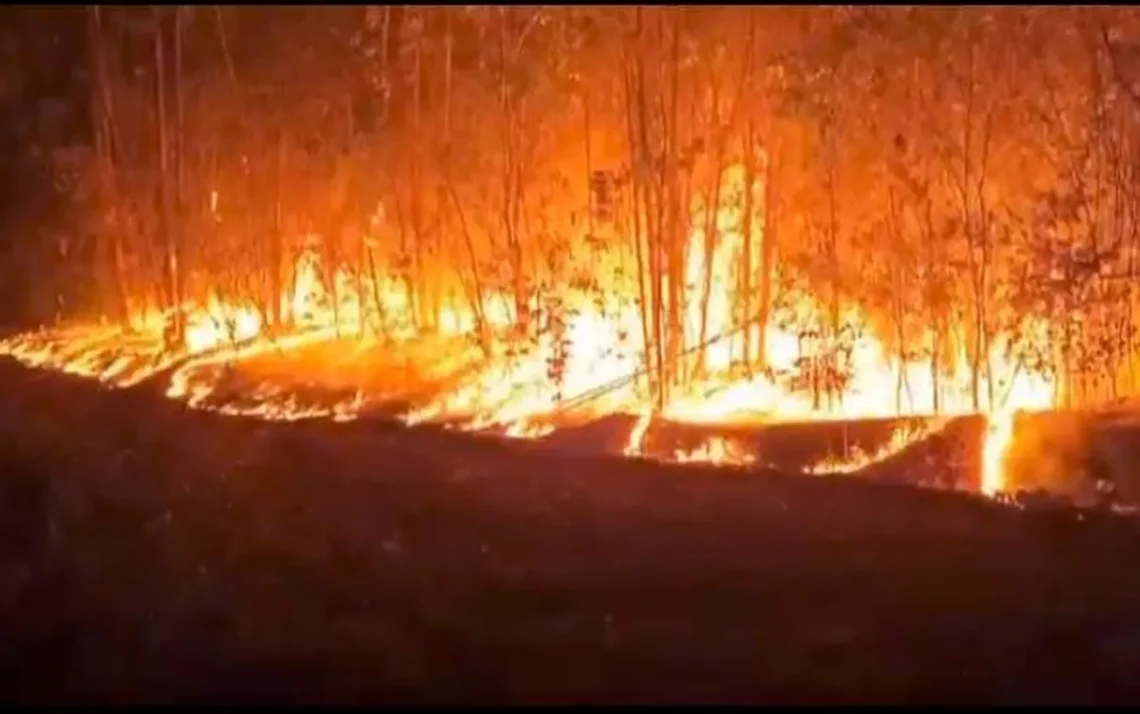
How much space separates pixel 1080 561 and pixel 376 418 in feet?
10.2

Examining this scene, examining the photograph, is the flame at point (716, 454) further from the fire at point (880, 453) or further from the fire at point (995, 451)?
the fire at point (995, 451)

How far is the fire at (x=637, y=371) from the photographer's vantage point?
666 centimetres

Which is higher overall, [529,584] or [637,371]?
[637,371]

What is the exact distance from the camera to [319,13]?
Result: 812 centimetres

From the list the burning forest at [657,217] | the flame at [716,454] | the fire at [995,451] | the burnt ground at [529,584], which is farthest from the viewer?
the burning forest at [657,217]

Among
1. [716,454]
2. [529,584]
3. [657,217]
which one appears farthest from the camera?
[657,217]

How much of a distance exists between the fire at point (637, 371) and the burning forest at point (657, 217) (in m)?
0.02

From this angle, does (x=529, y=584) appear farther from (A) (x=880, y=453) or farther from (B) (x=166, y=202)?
(B) (x=166, y=202)

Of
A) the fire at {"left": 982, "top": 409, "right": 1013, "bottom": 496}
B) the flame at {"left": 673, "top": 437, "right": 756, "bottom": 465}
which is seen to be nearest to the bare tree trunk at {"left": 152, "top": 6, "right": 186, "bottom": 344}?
the flame at {"left": 673, "top": 437, "right": 756, "bottom": 465}

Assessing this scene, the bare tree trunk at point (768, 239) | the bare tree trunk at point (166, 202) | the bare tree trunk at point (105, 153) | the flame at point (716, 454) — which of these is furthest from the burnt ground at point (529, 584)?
the bare tree trunk at point (105, 153)

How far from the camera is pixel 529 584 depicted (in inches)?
189

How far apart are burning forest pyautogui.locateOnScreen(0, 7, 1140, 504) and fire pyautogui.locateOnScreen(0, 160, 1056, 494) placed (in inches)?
0.7

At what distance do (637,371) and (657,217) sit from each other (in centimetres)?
64

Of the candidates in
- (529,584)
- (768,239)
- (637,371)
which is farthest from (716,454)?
(529,584)
